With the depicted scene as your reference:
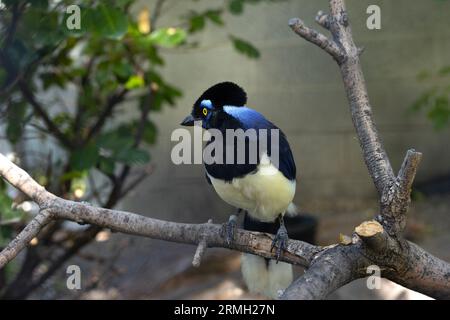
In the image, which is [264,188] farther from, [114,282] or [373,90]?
[373,90]

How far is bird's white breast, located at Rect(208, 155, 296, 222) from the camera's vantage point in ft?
5.22

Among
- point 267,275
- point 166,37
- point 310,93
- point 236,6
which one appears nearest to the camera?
point 267,275

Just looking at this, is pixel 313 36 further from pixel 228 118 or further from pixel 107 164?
pixel 107 164

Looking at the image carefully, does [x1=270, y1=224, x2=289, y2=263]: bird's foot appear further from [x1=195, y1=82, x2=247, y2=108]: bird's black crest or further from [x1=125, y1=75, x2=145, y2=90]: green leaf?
[x1=125, y1=75, x2=145, y2=90]: green leaf

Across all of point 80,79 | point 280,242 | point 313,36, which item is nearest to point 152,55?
point 80,79

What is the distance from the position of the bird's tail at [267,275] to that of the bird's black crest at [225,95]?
0.49 meters

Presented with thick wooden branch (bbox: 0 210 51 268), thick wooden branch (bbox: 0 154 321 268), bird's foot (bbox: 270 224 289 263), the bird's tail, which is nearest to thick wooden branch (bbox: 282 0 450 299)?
bird's foot (bbox: 270 224 289 263)

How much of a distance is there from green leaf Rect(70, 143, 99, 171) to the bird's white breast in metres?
0.80

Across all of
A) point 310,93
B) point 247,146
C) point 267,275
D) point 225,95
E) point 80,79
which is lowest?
point 267,275

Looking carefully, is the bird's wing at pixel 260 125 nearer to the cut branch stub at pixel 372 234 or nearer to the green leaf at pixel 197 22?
the cut branch stub at pixel 372 234

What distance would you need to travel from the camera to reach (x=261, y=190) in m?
1.61

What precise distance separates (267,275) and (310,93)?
2.15m

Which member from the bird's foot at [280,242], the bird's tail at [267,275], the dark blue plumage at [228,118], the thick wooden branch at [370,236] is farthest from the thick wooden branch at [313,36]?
the bird's tail at [267,275]

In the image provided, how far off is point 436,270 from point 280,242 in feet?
1.23
